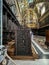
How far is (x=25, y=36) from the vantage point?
6.14m

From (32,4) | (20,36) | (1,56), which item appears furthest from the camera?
(32,4)

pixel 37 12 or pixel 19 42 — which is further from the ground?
pixel 37 12

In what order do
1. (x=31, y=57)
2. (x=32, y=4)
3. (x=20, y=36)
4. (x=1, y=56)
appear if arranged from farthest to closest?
(x=32, y=4) < (x=20, y=36) < (x=31, y=57) < (x=1, y=56)

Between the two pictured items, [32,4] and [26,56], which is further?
[32,4]

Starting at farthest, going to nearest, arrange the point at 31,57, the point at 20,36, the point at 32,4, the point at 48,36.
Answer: the point at 32,4 < the point at 48,36 < the point at 20,36 < the point at 31,57

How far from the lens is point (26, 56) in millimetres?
5945

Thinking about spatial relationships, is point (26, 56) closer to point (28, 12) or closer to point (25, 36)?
point (25, 36)

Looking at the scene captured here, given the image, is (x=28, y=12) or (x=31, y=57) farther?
(x=28, y=12)

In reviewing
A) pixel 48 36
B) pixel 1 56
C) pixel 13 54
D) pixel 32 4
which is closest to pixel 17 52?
pixel 13 54

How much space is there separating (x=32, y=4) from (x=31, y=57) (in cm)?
Answer: 3563

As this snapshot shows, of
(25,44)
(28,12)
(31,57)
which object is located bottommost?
(31,57)

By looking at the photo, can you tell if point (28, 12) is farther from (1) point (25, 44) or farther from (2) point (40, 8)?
(1) point (25, 44)

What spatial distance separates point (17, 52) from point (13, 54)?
20 centimetres

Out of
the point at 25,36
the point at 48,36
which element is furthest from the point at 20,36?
the point at 48,36
